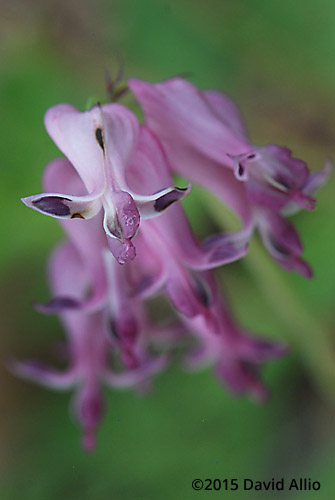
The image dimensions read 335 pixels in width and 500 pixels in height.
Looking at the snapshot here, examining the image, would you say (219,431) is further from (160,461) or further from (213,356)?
(213,356)

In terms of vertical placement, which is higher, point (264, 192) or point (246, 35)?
point (246, 35)

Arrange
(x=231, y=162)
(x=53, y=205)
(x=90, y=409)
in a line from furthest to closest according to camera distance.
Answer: (x=90, y=409)
(x=231, y=162)
(x=53, y=205)

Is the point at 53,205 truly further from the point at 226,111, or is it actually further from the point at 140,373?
the point at 140,373

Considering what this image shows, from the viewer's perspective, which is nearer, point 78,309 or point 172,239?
point 172,239

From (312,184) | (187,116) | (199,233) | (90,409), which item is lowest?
(90,409)

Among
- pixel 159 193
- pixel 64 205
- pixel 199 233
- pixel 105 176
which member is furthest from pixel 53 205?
pixel 199 233

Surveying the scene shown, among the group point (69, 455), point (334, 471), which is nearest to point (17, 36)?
point (69, 455)
